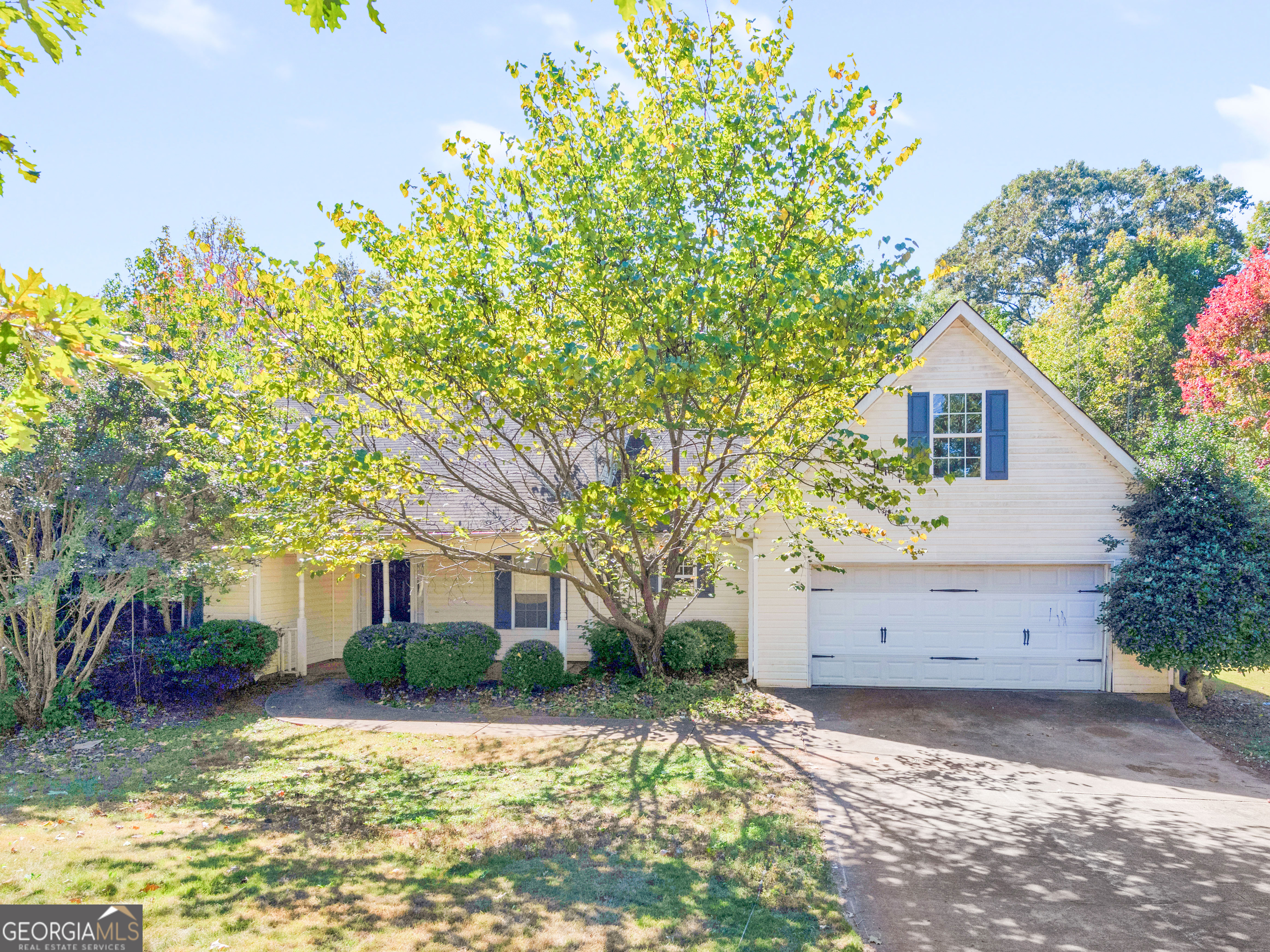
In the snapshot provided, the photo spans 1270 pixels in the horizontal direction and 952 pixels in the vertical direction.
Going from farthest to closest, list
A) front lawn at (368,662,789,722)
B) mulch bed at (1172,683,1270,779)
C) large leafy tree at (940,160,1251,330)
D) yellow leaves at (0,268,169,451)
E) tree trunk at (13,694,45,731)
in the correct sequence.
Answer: large leafy tree at (940,160,1251,330)
front lawn at (368,662,789,722)
tree trunk at (13,694,45,731)
mulch bed at (1172,683,1270,779)
yellow leaves at (0,268,169,451)

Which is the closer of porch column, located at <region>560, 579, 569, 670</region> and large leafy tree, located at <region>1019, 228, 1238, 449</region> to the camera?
porch column, located at <region>560, 579, 569, 670</region>

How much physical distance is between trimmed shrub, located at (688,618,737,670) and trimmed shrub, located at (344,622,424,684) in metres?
4.61

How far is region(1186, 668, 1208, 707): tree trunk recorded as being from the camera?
12.0m

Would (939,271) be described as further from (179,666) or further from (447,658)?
(179,666)

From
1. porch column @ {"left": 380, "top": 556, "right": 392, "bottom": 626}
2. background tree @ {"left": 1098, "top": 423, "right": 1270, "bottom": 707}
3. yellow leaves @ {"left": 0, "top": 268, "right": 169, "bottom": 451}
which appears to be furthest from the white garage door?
yellow leaves @ {"left": 0, "top": 268, "right": 169, "bottom": 451}

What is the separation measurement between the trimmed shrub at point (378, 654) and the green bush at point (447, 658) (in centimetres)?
15

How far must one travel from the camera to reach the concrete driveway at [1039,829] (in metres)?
5.48

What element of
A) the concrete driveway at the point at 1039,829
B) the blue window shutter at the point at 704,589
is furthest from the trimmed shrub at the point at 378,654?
the concrete driveway at the point at 1039,829

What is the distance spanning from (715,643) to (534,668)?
3.02 meters

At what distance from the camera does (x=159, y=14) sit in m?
4.71

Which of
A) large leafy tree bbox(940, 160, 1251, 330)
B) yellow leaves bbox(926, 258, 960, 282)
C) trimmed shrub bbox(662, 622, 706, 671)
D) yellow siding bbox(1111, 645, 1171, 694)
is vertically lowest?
yellow siding bbox(1111, 645, 1171, 694)

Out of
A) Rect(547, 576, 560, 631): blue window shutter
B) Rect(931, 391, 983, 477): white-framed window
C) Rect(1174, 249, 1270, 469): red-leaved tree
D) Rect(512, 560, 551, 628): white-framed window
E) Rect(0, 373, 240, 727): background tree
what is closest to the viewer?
Rect(0, 373, 240, 727): background tree

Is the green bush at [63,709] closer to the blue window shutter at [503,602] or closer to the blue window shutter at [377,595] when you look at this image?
the blue window shutter at [377,595]

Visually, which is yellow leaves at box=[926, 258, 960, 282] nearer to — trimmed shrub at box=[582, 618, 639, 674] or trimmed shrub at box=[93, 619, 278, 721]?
trimmed shrub at box=[582, 618, 639, 674]
